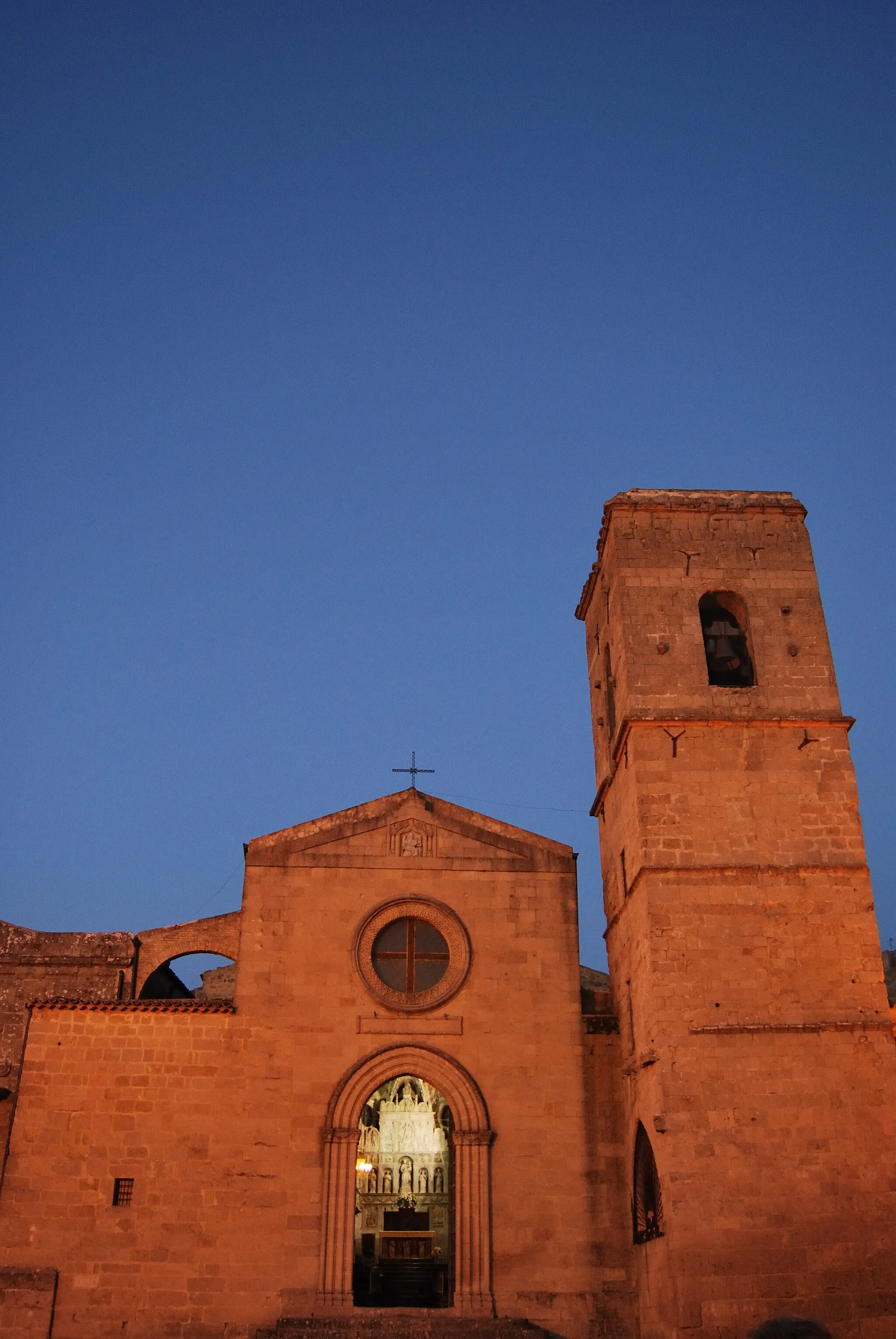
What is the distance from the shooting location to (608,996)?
20.1 meters

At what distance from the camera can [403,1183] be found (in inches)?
981

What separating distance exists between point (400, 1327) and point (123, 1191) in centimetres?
453

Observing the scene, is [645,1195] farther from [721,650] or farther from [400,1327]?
[721,650]

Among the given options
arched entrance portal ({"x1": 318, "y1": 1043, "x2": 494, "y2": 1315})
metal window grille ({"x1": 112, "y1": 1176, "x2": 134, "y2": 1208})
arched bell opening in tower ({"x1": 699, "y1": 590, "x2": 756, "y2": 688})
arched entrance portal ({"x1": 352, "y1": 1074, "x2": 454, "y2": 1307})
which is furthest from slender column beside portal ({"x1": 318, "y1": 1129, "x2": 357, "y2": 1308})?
arched bell opening in tower ({"x1": 699, "y1": 590, "x2": 756, "y2": 688})

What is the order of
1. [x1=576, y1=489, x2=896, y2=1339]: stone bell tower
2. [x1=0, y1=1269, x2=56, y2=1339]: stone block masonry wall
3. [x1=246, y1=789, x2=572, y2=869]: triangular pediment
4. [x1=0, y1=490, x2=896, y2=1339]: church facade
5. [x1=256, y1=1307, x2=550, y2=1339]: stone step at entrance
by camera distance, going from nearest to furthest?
[x1=576, y1=489, x2=896, y2=1339]: stone bell tower < [x1=0, y1=490, x2=896, y2=1339]: church facade < [x1=256, y1=1307, x2=550, y2=1339]: stone step at entrance < [x1=0, y1=1269, x2=56, y2=1339]: stone block masonry wall < [x1=246, y1=789, x2=572, y2=869]: triangular pediment

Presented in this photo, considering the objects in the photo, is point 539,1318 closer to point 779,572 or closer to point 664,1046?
point 664,1046

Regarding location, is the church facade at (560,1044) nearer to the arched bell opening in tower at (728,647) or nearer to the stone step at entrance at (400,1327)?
the arched bell opening in tower at (728,647)

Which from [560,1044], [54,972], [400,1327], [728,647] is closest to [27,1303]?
[400,1327]

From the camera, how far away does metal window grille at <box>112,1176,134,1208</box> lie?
→ 17.7 m

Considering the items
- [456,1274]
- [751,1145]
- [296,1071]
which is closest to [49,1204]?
[296,1071]

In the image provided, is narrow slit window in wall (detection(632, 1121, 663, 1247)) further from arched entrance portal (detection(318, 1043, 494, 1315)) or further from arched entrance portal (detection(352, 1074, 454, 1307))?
arched entrance portal (detection(352, 1074, 454, 1307))

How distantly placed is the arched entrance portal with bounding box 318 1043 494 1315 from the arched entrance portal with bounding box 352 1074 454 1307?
457 centimetres

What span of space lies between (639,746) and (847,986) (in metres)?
4.55

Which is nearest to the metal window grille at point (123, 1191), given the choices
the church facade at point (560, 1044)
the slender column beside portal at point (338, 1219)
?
the church facade at point (560, 1044)
